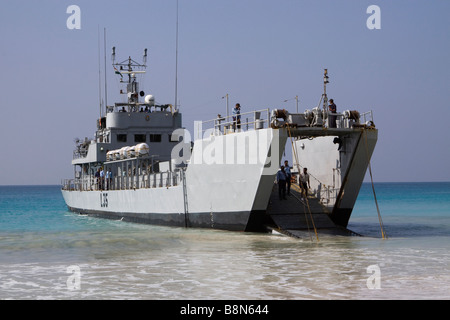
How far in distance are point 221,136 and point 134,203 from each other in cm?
851

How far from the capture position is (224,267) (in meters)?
14.5

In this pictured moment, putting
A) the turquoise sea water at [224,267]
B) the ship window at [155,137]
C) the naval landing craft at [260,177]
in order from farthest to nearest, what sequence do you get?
the ship window at [155,137], the naval landing craft at [260,177], the turquoise sea water at [224,267]

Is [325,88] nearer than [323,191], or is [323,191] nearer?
[325,88]

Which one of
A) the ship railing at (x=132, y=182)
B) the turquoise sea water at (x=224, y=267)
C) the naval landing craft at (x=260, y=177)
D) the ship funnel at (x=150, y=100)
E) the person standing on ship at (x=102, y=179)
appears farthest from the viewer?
the ship funnel at (x=150, y=100)

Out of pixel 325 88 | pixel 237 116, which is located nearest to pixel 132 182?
pixel 237 116

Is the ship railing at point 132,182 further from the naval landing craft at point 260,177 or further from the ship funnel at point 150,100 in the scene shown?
the ship funnel at point 150,100

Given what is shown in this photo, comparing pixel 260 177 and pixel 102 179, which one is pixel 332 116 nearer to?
pixel 260 177

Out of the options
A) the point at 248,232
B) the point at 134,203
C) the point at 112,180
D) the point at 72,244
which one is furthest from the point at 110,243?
the point at 112,180

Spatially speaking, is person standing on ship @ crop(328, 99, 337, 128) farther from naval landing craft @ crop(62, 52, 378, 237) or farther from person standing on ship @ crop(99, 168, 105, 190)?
person standing on ship @ crop(99, 168, 105, 190)

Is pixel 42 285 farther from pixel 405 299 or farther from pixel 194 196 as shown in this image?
pixel 194 196

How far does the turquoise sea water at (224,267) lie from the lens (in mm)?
11625

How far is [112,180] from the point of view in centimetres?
3189

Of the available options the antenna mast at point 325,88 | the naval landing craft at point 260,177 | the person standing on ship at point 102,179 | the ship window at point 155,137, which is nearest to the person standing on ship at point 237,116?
the naval landing craft at point 260,177

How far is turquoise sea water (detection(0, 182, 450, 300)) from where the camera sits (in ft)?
38.1
